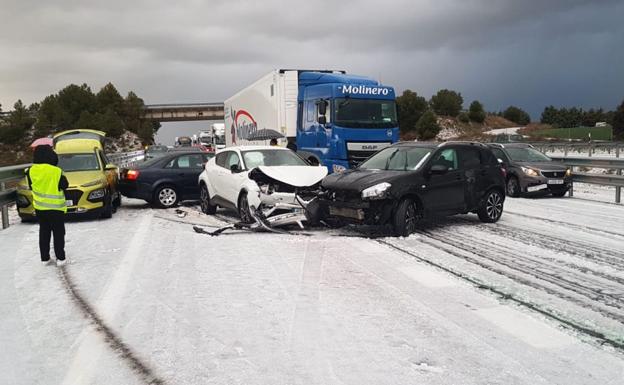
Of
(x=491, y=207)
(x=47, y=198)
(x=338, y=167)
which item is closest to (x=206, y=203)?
(x=338, y=167)

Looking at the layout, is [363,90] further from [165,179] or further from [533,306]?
[533,306]

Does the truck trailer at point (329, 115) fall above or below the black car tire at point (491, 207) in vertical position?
above

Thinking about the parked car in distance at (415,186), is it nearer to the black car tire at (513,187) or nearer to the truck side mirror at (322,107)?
the black car tire at (513,187)

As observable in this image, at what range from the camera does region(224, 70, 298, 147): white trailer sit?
19281mm

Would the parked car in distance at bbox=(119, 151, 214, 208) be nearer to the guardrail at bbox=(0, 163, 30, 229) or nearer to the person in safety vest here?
the guardrail at bbox=(0, 163, 30, 229)

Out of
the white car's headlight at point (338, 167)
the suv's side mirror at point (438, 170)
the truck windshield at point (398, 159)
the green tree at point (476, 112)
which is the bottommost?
the white car's headlight at point (338, 167)

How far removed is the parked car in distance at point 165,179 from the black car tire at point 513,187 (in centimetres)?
890

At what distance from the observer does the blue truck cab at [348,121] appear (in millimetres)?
16391

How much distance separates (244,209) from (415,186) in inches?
136

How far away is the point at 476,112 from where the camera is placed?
77000 mm

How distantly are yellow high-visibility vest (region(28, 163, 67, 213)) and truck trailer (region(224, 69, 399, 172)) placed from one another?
28.8 ft

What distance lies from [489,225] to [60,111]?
89.6 m

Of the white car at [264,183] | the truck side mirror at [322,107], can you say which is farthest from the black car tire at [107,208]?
the truck side mirror at [322,107]

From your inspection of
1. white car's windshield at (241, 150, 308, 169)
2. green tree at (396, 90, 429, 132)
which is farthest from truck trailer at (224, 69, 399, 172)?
green tree at (396, 90, 429, 132)
